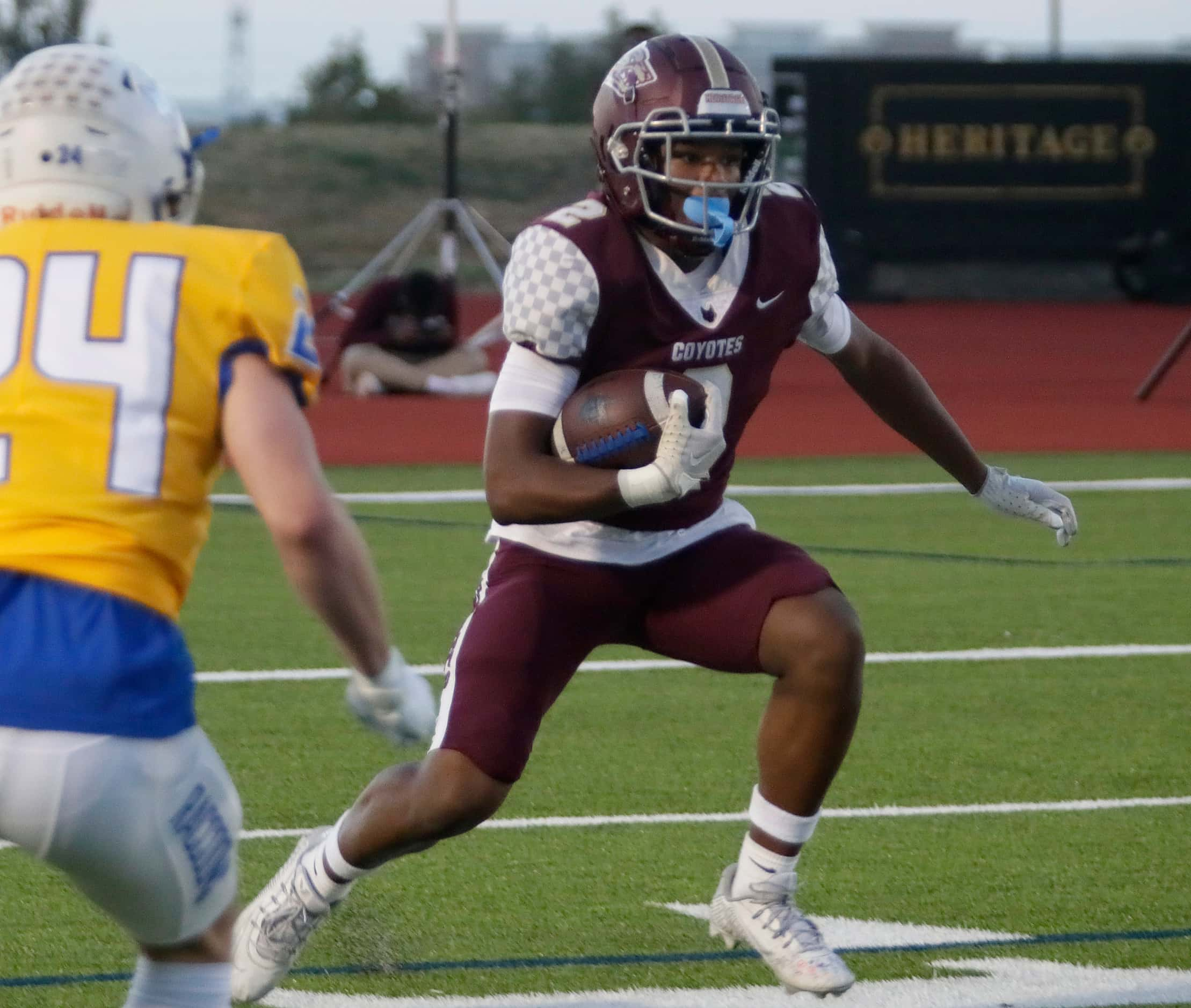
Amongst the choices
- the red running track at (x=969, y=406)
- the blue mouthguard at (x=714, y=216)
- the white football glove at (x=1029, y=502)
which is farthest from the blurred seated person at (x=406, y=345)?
the blue mouthguard at (x=714, y=216)

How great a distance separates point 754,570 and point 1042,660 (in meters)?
2.75

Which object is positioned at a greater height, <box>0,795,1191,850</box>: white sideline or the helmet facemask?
the helmet facemask

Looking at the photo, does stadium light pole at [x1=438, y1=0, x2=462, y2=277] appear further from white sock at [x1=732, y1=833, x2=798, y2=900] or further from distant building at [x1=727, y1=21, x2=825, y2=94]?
distant building at [x1=727, y1=21, x2=825, y2=94]

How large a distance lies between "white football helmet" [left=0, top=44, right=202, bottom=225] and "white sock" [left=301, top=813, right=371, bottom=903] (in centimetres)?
146

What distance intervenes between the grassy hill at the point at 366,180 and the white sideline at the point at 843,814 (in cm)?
2380

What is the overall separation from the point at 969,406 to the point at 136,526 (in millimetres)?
11741

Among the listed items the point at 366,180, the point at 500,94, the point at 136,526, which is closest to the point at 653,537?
the point at 136,526

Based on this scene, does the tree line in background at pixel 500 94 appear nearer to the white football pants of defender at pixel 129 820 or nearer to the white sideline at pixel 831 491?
the white sideline at pixel 831 491

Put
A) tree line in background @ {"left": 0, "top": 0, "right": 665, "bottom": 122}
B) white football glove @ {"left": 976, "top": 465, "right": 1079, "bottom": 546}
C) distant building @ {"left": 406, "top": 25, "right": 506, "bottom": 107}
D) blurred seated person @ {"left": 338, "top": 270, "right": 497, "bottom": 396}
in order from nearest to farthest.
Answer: white football glove @ {"left": 976, "top": 465, "right": 1079, "bottom": 546}
blurred seated person @ {"left": 338, "top": 270, "right": 497, "bottom": 396}
tree line in background @ {"left": 0, "top": 0, "right": 665, "bottom": 122}
distant building @ {"left": 406, "top": 25, "right": 506, "bottom": 107}

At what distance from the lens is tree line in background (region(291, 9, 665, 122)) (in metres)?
40.9

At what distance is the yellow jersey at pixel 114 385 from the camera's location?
235 centimetres

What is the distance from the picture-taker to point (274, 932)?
360 centimetres

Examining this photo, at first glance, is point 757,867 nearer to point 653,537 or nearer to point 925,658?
point 653,537

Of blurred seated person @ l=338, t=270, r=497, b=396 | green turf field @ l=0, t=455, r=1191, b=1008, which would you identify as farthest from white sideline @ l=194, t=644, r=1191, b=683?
blurred seated person @ l=338, t=270, r=497, b=396
